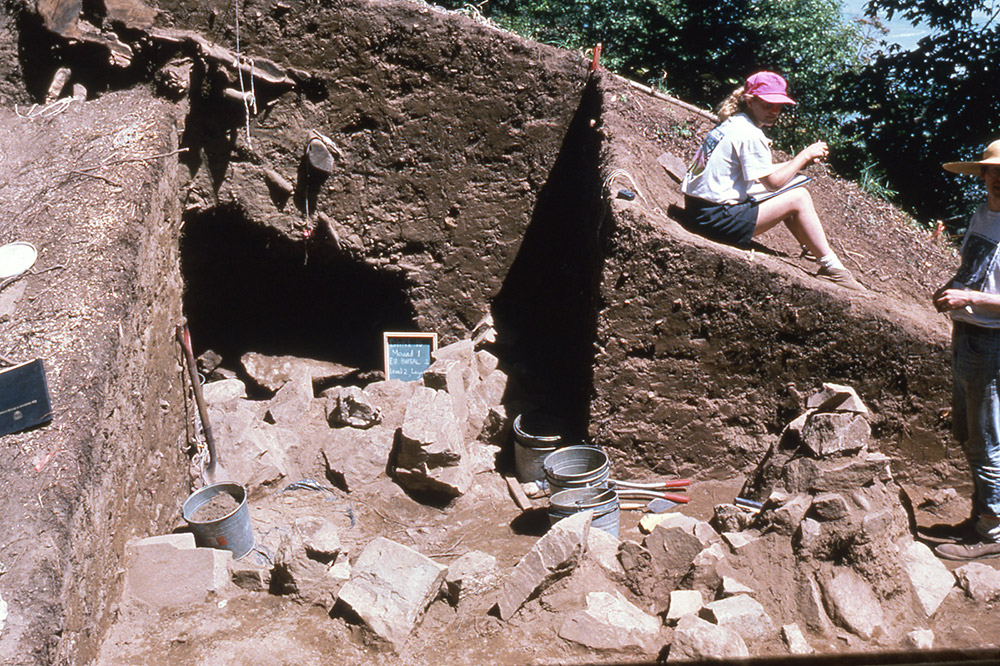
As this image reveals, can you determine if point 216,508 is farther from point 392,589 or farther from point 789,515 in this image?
point 789,515

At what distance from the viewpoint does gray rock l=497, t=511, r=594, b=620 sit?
3.62 m

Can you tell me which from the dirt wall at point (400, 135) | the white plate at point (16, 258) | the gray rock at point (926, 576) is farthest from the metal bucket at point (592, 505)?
the white plate at point (16, 258)

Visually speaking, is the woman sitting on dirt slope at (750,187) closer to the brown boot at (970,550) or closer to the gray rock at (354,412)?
the brown boot at (970,550)

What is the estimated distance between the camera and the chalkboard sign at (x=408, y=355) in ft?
21.0

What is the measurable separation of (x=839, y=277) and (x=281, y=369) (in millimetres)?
4279

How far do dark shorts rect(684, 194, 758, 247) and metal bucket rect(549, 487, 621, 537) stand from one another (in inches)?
64.3

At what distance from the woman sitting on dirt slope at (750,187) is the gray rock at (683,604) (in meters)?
2.18

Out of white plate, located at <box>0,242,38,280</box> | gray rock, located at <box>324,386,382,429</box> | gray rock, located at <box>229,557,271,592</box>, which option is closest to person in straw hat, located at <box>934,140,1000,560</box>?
gray rock, located at <box>229,557,271,592</box>

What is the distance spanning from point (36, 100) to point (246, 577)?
3.80 m

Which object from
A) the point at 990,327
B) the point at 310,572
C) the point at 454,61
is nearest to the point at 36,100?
the point at 454,61

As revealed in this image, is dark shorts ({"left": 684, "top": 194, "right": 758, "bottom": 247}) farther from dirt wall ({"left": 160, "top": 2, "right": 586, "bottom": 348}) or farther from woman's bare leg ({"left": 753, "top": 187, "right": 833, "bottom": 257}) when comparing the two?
dirt wall ({"left": 160, "top": 2, "right": 586, "bottom": 348})

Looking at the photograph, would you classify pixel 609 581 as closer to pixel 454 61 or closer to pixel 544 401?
pixel 544 401

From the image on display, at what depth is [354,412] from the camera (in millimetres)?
5562

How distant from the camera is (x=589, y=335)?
16.4 feet
